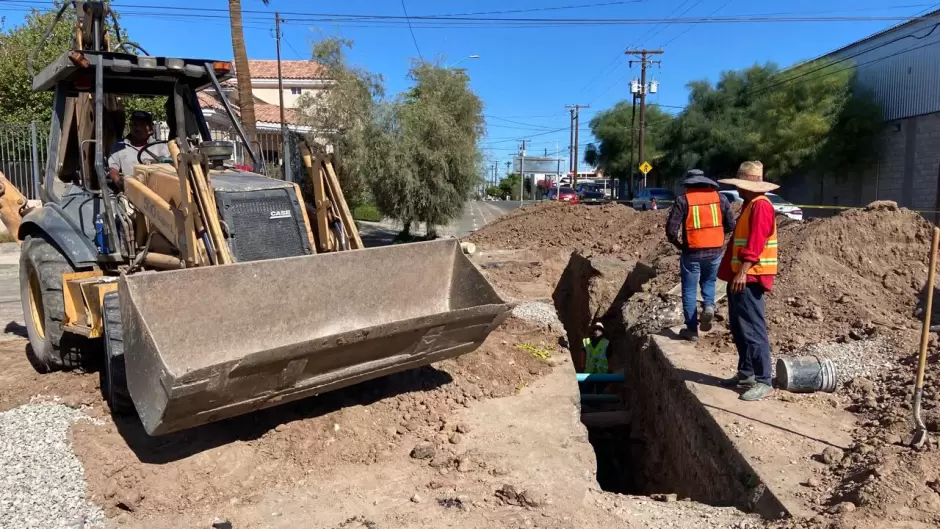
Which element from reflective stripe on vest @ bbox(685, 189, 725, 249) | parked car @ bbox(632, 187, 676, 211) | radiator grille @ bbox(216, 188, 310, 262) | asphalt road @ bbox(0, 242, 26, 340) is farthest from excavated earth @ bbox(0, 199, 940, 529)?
parked car @ bbox(632, 187, 676, 211)

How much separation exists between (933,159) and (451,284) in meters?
25.7

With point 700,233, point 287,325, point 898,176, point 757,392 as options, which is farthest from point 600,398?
point 898,176

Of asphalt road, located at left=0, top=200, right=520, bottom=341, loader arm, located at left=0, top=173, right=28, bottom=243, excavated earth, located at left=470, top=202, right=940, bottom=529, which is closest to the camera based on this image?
excavated earth, located at left=470, top=202, right=940, bottom=529

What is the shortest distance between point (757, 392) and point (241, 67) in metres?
13.1

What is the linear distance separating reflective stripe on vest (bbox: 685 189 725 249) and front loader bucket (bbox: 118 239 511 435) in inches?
101

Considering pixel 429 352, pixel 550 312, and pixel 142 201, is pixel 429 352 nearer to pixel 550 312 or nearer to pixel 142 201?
pixel 142 201

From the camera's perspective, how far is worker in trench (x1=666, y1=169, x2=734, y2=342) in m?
6.77

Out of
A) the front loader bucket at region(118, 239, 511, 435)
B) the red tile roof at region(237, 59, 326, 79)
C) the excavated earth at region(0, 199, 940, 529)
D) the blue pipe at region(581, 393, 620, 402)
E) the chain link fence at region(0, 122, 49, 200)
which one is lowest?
the blue pipe at region(581, 393, 620, 402)

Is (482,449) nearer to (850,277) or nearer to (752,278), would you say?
(752,278)

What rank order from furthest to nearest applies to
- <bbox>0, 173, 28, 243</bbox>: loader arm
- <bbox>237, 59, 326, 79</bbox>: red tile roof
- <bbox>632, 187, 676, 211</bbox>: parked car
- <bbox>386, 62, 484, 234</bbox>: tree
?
<bbox>237, 59, 326, 79</bbox>: red tile roof, <bbox>632, 187, 676, 211</bbox>: parked car, <bbox>386, 62, 484, 234</bbox>: tree, <bbox>0, 173, 28, 243</bbox>: loader arm

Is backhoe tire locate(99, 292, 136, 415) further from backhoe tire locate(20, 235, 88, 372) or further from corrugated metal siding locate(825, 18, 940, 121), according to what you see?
corrugated metal siding locate(825, 18, 940, 121)

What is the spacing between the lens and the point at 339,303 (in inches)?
196

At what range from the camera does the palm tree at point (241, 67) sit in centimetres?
1492

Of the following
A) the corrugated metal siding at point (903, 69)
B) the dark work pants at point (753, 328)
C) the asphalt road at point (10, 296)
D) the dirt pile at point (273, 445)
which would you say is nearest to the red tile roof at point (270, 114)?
the asphalt road at point (10, 296)
